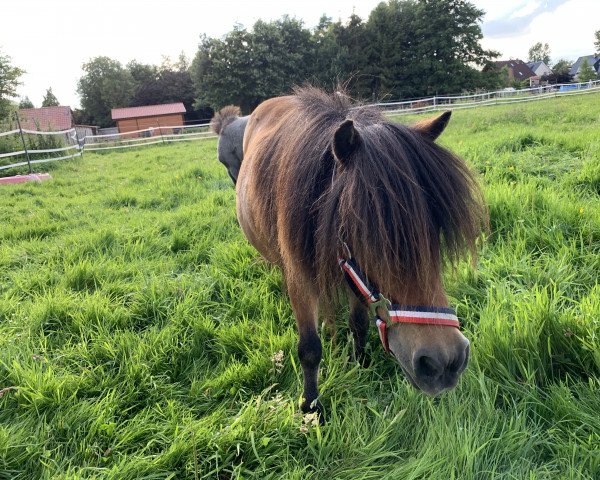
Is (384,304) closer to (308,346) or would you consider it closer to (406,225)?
(406,225)

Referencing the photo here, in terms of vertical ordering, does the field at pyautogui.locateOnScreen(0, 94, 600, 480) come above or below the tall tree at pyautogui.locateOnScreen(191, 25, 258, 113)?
below

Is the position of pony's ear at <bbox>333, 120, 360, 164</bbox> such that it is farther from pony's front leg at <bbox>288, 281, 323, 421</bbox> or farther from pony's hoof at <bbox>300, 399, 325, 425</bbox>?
pony's hoof at <bbox>300, 399, 325, 425</bbox>

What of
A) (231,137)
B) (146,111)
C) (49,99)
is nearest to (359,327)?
(231,137)

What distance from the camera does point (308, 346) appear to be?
6.46ft

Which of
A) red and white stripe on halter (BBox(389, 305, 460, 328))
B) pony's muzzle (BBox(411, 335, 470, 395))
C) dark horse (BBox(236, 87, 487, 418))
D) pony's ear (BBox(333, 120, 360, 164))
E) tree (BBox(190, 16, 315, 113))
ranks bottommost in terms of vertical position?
pony's muzzle (BBox(411, 335, 470, 395))

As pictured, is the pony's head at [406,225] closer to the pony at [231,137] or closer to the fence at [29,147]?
the pony at [231,137]

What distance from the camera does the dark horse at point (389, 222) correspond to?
Result: 136cm

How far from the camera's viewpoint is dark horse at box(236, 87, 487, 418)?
4.47 ft

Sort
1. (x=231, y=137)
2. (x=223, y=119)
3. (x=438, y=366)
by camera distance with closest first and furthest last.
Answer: (x=438, y=366)
(x=231, y=137)
(x=223, y=119)

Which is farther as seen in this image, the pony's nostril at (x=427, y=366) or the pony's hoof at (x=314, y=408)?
Result: the pony's hoof at (x=314, y=408)

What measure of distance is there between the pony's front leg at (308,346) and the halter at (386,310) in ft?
1.56

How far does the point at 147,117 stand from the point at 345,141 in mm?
47567

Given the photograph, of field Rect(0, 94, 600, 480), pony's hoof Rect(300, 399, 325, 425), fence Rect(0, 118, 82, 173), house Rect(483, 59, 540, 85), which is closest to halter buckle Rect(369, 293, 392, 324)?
field Rect(0, 94, 600, 480)

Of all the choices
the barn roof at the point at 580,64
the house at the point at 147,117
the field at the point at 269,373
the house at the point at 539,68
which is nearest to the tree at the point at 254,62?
the house at the point at 147,117
